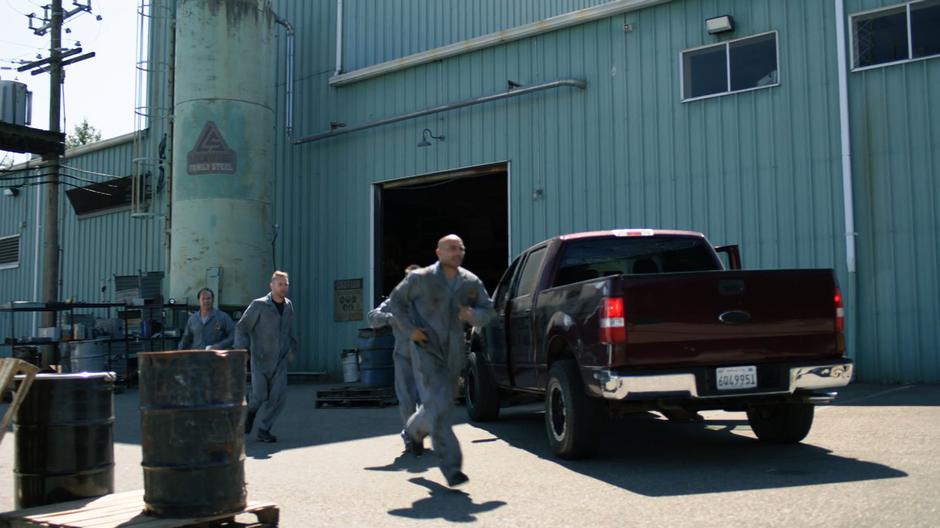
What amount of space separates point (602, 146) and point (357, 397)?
6.63m

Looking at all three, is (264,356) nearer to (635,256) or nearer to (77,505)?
(635,256)

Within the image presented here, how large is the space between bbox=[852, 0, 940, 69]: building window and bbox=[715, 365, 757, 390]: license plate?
9256mm

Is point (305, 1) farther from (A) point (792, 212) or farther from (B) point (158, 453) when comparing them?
(B) point (158, 453)

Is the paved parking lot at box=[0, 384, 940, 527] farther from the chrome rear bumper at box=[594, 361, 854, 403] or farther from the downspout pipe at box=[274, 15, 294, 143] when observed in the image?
the downspout pipe at box=[274, 15, 294, 143]

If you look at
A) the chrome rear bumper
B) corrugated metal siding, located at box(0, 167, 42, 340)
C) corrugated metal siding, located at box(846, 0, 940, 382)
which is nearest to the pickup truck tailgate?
the chrome rear bumper

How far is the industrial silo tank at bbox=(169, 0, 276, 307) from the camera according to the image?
20375mm

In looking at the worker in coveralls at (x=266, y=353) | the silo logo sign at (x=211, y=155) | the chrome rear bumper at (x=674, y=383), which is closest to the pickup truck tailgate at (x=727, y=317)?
the chrome rear bumper at (x=674, y=383)

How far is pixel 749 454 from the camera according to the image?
811 cm

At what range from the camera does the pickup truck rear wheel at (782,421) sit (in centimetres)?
834

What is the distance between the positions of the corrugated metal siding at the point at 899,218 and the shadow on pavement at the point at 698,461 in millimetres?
4911

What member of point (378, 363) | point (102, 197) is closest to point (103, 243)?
point (102, 197)

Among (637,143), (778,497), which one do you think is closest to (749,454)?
(778,497)

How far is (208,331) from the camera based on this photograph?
12.3 metres

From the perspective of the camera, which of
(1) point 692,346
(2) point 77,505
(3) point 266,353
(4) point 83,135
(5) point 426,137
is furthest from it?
(4) point 83,135
